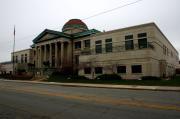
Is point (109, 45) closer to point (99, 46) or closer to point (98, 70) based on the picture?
point (99, 46)

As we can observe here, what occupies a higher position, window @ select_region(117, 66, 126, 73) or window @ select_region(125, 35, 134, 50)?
window @ select_region(125, 35, 134, 50)

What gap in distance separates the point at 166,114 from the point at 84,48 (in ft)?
127

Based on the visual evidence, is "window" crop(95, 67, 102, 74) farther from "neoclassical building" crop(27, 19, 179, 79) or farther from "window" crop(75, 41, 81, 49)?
"window" crop(75, 41, 81, 49)

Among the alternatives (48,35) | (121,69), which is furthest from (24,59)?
(121,69)

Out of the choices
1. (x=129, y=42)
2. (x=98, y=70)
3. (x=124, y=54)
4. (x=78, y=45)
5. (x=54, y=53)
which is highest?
(x=78, y=45)

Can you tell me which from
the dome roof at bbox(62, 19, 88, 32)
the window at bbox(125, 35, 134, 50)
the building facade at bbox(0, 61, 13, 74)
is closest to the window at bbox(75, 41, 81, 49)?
the dome roof at bbox(62, 19, 88, 32)

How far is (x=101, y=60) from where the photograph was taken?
3409 centimetres

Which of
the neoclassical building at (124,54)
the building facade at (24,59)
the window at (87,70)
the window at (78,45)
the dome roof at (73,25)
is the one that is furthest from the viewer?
the building facade at (24,59)

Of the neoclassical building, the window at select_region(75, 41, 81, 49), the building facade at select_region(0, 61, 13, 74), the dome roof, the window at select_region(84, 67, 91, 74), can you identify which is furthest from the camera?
the building facade at select_region(0, 61, 13, 74)

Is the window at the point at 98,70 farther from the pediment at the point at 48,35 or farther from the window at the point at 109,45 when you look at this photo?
the pediment at the point at 48,35

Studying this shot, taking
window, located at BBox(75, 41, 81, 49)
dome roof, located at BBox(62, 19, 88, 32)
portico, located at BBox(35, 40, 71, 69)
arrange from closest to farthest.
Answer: portico, located at BBox(35, 40, 71, 69)
window, located at BBox(75, 41, 81, 49)
dome roof, located at BBox(62, 19, 88, 32)

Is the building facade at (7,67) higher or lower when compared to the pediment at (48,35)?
lower

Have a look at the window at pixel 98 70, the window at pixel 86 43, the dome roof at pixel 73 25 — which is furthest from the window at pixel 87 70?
the dome roof at pixel 73 25

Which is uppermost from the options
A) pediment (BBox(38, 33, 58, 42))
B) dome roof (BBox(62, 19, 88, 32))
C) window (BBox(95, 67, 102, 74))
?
dome roof (BBox(62, 19, 88, 32))
